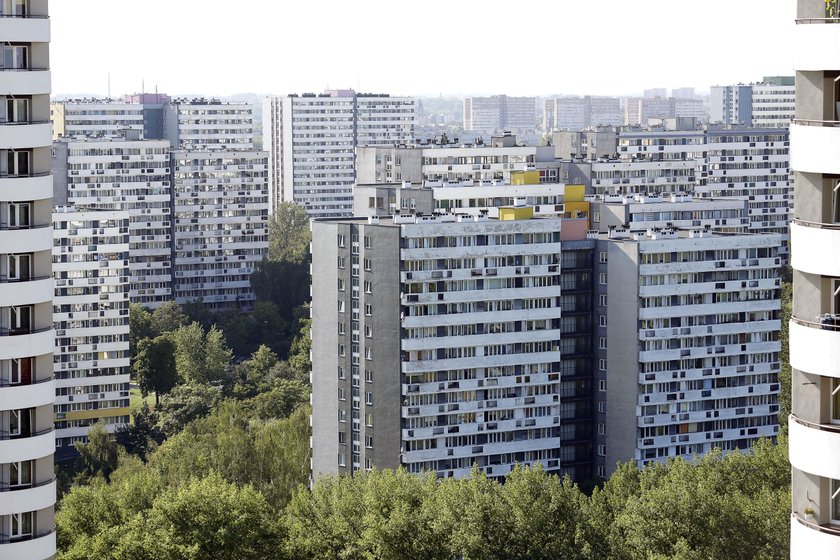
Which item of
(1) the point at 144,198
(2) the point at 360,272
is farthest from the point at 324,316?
(1) the point at 144,198

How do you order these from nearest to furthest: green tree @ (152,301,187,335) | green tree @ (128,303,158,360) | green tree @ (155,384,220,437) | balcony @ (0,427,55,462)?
balcony @ (0,427,55,462)
green tree @ (155,384,220,437)
green tree @ (128,303,158,360)
green tree @ (152,301,187,335)

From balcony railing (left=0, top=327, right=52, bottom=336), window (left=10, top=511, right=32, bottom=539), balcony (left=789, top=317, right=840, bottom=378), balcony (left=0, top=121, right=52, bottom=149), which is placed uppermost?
balcony (left=0, top=121, right=52, bottom=149)

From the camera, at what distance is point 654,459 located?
272 feet

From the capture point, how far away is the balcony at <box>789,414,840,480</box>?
1054 inches

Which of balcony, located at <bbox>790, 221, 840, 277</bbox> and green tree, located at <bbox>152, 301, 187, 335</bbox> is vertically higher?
balcony, located at <bbox>790, 221, 840, 277</bbox>

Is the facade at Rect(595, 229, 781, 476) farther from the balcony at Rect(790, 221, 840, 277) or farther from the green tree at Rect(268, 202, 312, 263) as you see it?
the green tree at Rect(268, 202, 312, 263)

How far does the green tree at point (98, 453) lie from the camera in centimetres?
9738

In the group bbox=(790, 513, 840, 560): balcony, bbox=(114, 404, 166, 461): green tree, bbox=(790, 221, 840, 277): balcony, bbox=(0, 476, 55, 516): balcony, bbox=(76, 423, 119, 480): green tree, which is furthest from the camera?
bbox=(114, 404, 166, 461): green tree

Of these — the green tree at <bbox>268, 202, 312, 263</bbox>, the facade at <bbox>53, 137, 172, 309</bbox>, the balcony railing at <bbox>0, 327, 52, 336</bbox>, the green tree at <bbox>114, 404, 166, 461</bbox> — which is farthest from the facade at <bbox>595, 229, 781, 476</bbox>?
the green tree at <bbox>268, 202, 312, 263</bbox>

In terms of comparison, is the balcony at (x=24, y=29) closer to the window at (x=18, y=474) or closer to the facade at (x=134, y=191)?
the window at (x=18, y=474)

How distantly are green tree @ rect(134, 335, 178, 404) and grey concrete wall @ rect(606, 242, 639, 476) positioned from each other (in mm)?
44548

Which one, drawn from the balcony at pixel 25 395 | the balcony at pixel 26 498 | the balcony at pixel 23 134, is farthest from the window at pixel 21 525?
the balcony at pixel 23 134

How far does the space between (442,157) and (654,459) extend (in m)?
41.6

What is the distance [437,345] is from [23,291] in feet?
134
